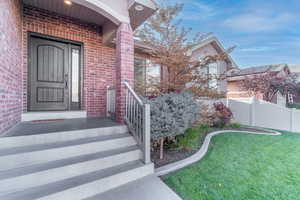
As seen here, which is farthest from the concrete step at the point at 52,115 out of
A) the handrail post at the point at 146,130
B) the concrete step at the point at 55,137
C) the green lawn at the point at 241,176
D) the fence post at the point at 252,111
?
the fence post at the point at 252,111

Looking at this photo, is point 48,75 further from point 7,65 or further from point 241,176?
point 241,176

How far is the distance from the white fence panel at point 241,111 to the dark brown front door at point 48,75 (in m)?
8.34

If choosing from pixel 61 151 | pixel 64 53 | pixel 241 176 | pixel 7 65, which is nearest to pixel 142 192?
pixel 61 151

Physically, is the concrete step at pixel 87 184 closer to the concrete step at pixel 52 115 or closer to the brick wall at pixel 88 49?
the concrete step at pixel 52 115

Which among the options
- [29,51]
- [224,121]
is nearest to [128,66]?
[29,51]

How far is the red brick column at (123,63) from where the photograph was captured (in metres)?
3.37

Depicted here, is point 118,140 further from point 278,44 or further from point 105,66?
point 278,44

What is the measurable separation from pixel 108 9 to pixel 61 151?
10.0 feet

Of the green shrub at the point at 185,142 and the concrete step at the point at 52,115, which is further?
the green shrub at the point at 185,142

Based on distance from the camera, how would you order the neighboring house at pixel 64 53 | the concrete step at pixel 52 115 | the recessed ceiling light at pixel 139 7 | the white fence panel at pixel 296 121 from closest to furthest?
the neighboring house at pixel 64 53 → the recessed ceiling light at pixel 139 7 → the concrete step at pixel 52 115 → the white fence panel at pixel 296 121

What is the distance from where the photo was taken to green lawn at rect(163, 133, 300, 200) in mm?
2061

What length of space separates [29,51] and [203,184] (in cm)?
521

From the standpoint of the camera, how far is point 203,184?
226 cm

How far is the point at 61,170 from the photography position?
1.87 m
